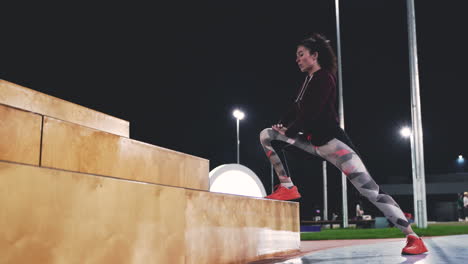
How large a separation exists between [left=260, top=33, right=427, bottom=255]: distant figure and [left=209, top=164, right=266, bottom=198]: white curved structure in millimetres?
2465

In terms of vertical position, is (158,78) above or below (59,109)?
above

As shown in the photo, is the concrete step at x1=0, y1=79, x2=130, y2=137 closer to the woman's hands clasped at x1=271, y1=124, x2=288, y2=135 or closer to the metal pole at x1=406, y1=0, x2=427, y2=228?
the woman's hands clasped at x1=271, y1=124, x2=288, y2=135

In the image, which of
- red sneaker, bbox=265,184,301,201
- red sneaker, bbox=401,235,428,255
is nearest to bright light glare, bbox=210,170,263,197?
red sneaker, bbox=265,184,301,201

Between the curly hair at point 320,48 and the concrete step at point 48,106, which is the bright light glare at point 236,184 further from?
the concrete step at point 48,106

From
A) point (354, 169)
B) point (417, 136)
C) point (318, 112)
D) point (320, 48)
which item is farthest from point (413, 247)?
point (417, 136)

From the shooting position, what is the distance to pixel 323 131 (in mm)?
4785

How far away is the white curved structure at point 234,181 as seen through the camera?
25.1ft

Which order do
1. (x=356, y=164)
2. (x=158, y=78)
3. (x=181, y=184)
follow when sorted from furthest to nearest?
(x=158, y=78) → (x=356, y=164) → (x=181, y=184)

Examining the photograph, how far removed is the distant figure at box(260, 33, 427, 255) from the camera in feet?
15.8

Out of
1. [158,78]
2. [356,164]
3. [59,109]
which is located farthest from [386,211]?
[158,78]

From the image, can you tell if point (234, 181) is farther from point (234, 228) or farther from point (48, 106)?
point (48, 106)

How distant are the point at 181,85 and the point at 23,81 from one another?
65.8 ft

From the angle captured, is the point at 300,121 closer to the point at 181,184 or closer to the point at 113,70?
the point at 181,184

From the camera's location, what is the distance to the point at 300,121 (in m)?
4.86
